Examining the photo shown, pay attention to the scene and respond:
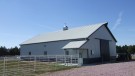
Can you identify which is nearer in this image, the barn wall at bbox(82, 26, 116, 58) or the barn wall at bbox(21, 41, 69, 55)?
the barn wall at bbox(82, 26, 116, 58)

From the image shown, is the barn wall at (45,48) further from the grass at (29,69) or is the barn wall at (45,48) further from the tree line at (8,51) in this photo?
the tree line at (8,51)

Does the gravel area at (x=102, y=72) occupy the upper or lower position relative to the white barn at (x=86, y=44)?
lower

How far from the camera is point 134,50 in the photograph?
74125 mm

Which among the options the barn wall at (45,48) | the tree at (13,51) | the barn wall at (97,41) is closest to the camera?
the barn wall at (97,41)

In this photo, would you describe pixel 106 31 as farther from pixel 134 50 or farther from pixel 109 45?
pixel 134 50

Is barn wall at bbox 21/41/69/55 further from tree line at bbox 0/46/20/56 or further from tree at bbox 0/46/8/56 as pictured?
tree at bbox 0/46/8/56

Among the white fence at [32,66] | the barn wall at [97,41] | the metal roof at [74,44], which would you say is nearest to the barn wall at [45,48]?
the white fence at [32,66]

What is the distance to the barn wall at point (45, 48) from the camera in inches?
1526

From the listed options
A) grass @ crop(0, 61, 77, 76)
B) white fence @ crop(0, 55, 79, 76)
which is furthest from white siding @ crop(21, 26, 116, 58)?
grass @ crop(0, 61, 77, 76)

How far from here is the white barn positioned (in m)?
35.0

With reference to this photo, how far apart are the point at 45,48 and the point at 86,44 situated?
988 cm

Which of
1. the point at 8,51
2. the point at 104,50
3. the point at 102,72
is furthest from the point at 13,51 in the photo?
the point at 102,72

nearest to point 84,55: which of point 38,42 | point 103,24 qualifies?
point 103,24

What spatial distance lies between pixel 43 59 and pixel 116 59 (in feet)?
40.4
